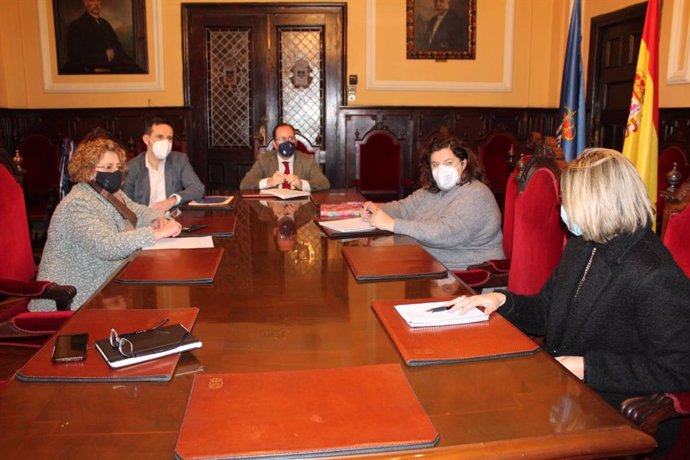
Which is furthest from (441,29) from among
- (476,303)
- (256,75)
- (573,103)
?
(476,303)

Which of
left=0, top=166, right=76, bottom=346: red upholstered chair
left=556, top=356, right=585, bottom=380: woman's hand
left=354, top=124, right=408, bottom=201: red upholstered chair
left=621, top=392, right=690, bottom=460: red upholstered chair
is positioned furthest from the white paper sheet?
left=354, top=124, right=408, bottom=201: red upholstered chair

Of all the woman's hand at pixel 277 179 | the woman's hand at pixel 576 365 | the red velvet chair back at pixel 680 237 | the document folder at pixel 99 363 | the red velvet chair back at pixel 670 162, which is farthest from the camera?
the red velvet chair back at pixel 670 162

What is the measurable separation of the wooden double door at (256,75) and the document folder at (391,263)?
14.5 ft

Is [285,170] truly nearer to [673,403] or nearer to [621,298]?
[621,298]

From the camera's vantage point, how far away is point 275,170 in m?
4.33

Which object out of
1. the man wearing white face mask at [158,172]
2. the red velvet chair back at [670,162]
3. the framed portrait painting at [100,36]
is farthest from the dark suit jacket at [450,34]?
the man wearing white face mask at [158,172]

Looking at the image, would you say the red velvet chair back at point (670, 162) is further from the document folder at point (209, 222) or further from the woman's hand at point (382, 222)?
the document folder at point (209, 222)

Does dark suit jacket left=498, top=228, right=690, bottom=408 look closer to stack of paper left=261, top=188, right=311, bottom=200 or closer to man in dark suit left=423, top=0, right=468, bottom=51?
stack of paper left=261, top=188, right=311, bottom=200

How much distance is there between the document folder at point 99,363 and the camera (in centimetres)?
115

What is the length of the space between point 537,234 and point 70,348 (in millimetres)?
1606

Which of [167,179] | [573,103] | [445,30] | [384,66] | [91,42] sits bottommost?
[167,179]

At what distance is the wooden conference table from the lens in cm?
93

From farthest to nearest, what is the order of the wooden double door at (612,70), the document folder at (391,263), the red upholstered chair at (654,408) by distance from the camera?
the wooden double door at (612,70) < the document folder at (391,263) < the red upholstered chair at (654,408)

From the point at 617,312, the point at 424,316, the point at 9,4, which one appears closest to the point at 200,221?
the point at 424,316
